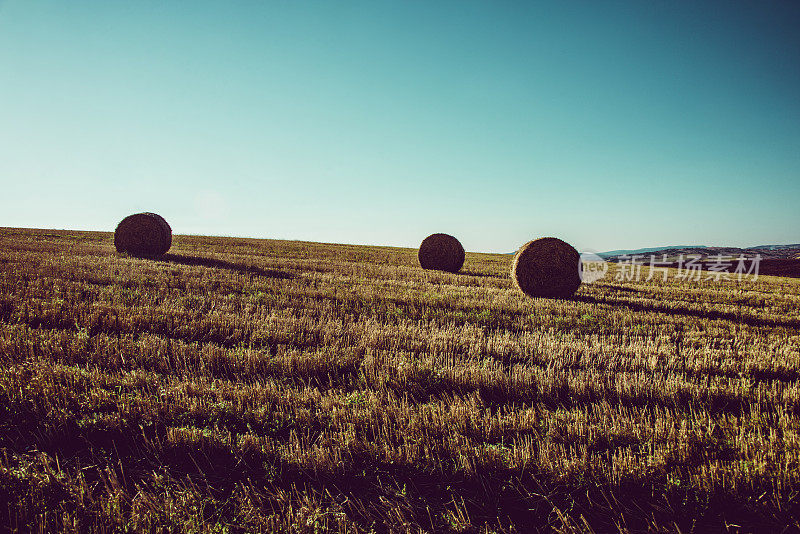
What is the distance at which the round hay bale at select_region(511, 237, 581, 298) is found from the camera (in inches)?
539

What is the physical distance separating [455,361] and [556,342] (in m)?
2.18

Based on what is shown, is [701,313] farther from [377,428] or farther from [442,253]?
[442,253]

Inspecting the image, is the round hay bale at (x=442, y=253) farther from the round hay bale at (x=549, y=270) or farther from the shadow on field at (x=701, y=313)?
the shadow on field at (x=701, y=313)

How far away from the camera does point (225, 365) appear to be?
16.4ft

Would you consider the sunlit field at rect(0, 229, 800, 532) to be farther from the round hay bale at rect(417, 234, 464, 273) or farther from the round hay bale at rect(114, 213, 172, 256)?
the round hay bale at rect(114, 213, 172, 256)

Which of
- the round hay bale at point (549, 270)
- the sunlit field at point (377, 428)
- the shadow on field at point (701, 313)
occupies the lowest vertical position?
the sunlit field at point (377, 428)

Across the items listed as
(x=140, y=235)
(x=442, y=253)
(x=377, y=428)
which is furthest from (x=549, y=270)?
(x=140, y=235)

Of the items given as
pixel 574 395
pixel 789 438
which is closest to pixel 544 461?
pixel 574 395

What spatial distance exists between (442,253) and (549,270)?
8.74 metres

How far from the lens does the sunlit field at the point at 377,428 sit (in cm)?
256

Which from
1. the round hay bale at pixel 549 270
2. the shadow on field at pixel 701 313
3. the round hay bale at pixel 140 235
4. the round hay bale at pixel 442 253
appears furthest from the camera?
the round hay bale at pixel 442 253

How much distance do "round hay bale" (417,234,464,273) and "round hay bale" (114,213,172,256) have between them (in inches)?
545

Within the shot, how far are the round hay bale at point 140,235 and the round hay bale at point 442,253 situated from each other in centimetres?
1383

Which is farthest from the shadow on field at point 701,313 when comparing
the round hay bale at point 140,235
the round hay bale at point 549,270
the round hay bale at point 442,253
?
the round hay bale at point 140,235
